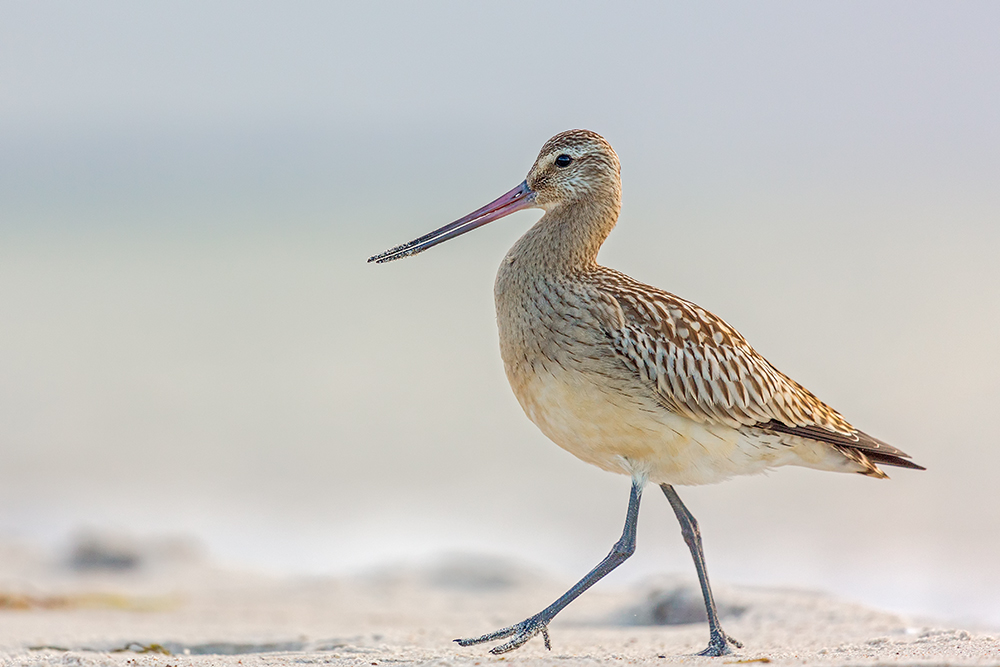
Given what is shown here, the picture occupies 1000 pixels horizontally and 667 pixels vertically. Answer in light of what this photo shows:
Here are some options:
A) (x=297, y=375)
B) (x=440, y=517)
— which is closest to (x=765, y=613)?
(x=440, y=517)

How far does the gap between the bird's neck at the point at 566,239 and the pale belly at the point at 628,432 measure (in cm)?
72

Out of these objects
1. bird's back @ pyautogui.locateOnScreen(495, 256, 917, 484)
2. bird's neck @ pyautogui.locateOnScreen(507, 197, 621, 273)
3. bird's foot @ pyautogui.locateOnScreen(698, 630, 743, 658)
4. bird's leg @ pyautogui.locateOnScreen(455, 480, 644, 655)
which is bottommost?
bird's foot @ pyautogui.locateOnScreen(698, 630, 743, 658)

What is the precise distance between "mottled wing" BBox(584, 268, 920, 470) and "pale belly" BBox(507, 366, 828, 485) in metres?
0.11

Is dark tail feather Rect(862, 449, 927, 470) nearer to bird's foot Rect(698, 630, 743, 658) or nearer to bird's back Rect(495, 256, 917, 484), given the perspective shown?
bird's back Rect(495, 256, 917, 484)

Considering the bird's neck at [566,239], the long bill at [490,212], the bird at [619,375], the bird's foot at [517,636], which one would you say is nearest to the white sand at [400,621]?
the bird's foot at [517,636]

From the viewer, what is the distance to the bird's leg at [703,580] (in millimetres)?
6889

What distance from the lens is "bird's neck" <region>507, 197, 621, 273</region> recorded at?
7.08 metres

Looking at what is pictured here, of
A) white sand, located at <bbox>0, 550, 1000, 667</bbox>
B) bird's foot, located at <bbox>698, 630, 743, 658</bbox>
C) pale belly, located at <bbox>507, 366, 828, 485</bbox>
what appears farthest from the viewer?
bird's foot, located at <bbox>698, 630, 743, 658</bbox>

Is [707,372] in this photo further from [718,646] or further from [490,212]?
[490,212]

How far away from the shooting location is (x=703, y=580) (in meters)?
7.20

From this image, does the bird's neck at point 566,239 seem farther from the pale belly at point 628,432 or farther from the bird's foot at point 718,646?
the bird's foot at point 718,646

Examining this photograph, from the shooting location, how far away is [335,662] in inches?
246

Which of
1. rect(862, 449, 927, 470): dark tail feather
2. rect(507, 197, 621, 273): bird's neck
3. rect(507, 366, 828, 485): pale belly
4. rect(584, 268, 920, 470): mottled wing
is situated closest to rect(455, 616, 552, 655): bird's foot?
rect(507, 366, 828, 485): pale belly

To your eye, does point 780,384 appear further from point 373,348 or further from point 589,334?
point 373,348
